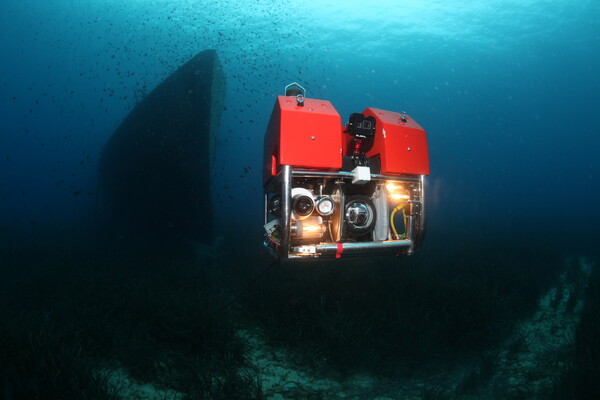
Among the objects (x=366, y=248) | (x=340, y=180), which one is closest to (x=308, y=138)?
(x=340, y=180)

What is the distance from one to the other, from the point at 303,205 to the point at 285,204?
0.26 metres

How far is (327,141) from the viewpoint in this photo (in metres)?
2.67

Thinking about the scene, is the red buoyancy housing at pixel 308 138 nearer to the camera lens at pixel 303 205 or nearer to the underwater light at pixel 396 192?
the camera lens at pixel 303 205

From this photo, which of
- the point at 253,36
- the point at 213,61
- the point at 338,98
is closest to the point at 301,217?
the point at 213,61

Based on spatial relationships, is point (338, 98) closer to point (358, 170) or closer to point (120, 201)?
point (120, 201)

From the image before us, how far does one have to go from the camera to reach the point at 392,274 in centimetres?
597

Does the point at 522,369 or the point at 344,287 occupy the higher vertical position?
the point at 344,287

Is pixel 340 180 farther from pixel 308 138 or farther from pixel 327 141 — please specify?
pixel 308 138

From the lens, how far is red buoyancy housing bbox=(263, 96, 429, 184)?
258 centimetres

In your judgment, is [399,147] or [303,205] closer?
[303,205]

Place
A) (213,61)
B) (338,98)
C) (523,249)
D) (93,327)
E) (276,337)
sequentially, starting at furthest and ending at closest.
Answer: (338,98), (523,249), (213,61), (276,337), (93,327)

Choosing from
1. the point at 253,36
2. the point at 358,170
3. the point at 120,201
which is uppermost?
the point at 253,36

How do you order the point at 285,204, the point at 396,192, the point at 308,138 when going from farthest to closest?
the point at 396,192 → the point at 308,138 → the point at 285,204

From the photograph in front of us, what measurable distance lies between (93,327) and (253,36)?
28.7 m
